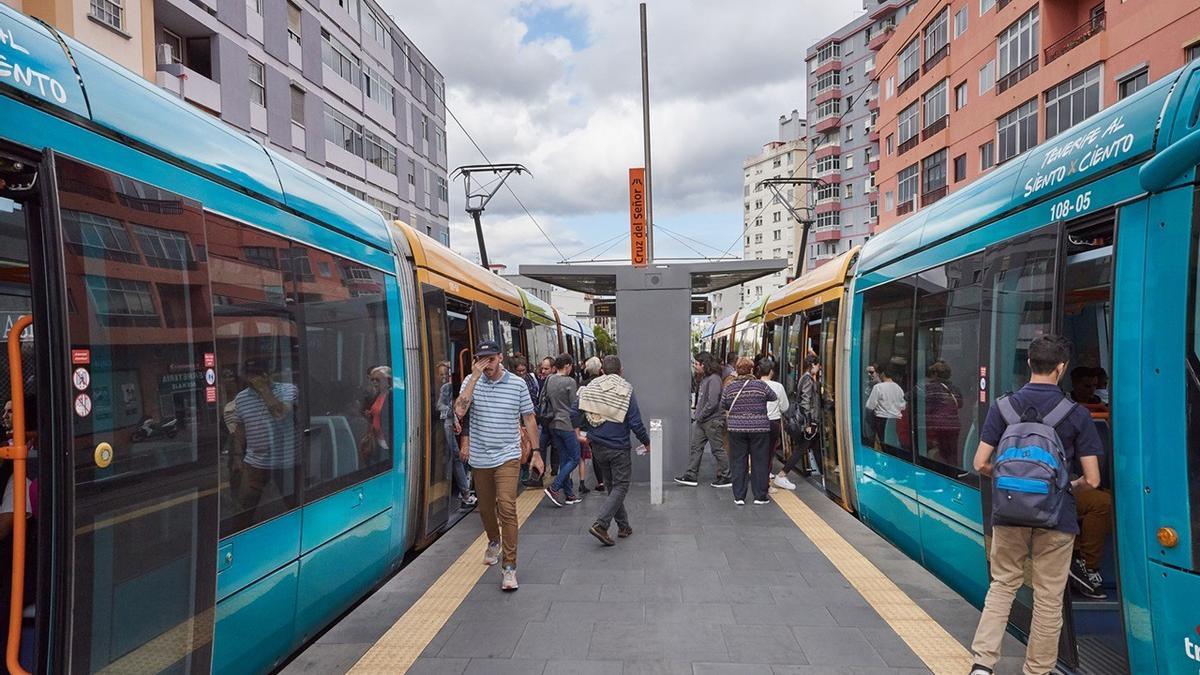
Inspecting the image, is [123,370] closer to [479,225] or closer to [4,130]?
[4,130]

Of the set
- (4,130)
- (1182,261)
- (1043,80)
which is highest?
(1043,80)

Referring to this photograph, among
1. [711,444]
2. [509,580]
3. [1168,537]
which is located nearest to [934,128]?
[711,444]

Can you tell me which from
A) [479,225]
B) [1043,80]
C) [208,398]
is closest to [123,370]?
[208,398]

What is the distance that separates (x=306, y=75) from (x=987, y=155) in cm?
2478

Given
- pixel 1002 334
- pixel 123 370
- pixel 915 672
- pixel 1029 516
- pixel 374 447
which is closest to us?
pixel 123 370

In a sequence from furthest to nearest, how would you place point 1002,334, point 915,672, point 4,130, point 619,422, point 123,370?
point 619,422, point 1002,334, point 915,672, point 123,370, point 4,130

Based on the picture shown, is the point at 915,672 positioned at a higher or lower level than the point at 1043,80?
lower

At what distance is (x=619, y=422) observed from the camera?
7.26 metres

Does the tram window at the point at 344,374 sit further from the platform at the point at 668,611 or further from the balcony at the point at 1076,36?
the balcony at the point at 1076,36

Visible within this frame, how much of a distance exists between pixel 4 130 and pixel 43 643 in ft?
5.24

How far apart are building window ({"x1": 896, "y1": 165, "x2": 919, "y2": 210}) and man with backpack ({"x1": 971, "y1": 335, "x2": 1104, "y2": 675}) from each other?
34.4 metres

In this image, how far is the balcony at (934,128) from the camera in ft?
104

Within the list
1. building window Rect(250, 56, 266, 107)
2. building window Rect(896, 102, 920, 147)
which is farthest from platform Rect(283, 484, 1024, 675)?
building window Rect(896, 102, 920, 147)

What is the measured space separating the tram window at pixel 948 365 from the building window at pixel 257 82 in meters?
23.4
